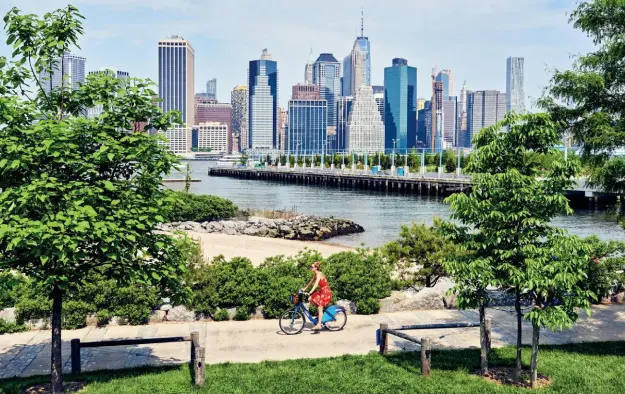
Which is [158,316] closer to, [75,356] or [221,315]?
[221,315]

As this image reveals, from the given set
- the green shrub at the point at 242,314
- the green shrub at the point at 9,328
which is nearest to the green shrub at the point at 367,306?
the green shrub at the point at 242,314

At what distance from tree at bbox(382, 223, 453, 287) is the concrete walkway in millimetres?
2896

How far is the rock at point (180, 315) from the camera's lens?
1493 centimetres

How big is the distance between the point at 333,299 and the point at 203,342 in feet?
13.1

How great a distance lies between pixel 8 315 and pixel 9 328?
0.46 meters

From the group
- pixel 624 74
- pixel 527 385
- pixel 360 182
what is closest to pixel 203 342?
pixel 527 385

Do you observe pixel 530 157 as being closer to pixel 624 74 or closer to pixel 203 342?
pixel 624 74

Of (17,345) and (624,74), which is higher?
(624,74)

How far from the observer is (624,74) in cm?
1333

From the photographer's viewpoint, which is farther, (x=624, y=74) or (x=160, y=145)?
(x=624, y=74)

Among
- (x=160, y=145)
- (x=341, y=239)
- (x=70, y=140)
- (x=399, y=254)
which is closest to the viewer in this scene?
(x=70, y=140)

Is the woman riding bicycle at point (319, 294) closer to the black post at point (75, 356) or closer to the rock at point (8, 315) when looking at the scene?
the black post at point (75, 356)

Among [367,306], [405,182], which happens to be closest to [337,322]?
[367,306]

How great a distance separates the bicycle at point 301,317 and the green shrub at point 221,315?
56.6 inches
